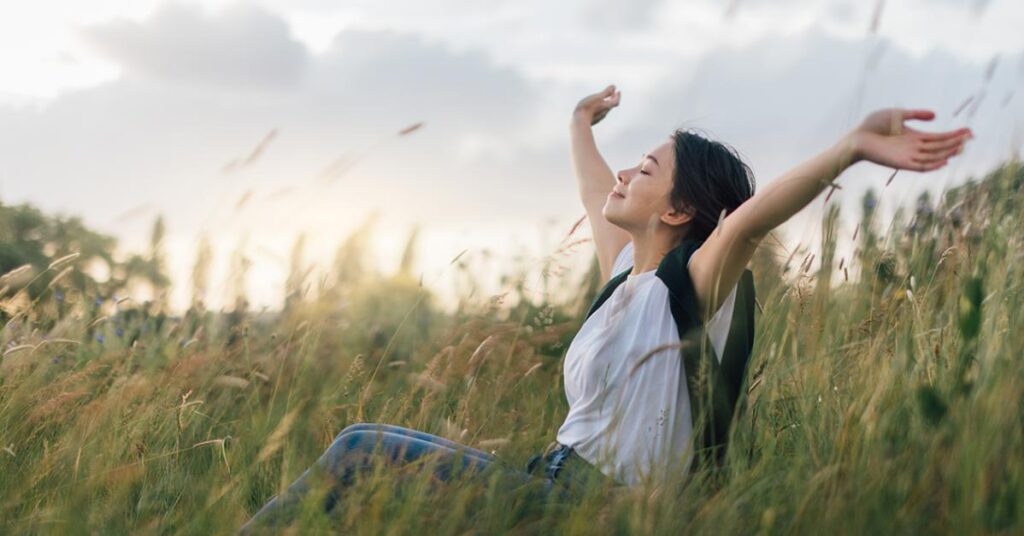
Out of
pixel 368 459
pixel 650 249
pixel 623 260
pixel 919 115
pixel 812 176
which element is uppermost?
pixel 919 115

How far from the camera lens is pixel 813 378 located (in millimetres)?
2555

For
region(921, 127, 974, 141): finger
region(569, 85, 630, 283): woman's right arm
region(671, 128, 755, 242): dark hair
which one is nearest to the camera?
region(921, 127, 974, 141): finger

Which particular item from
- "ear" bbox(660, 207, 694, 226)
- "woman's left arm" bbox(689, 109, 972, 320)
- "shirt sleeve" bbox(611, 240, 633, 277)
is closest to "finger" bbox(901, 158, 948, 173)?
"woman's left arm" bbox(689, 109, 972, 320)

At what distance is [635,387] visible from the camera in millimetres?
2475

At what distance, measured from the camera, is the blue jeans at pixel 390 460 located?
2.24 m

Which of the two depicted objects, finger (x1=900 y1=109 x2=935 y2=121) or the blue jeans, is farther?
the blue jeans

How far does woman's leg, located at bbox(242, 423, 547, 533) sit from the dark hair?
81 cm

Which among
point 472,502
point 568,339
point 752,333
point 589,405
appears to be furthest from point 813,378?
point 568,339

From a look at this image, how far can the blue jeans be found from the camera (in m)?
2.24

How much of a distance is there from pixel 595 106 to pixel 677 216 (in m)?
0.95

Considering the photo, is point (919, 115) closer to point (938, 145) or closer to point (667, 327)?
point (938, 145)

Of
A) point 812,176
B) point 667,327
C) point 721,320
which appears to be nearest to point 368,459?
point 667,327

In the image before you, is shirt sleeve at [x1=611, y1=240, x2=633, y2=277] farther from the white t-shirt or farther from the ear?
the white t-shirt

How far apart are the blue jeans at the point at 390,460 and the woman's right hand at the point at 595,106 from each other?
141cm
